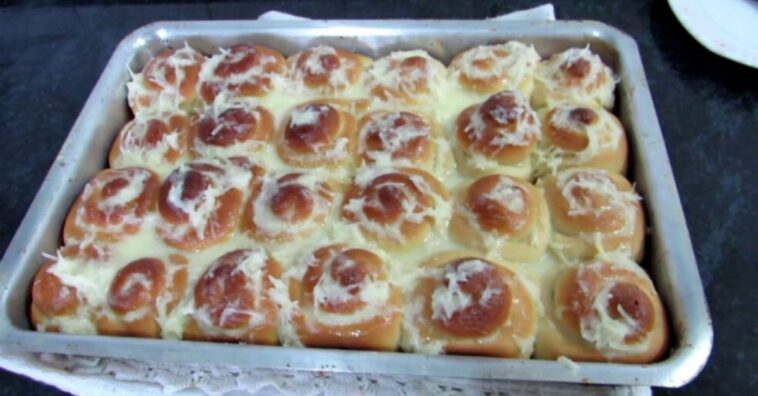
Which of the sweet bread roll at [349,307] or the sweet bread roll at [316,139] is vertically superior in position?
the sweet bread roll at [316,139]

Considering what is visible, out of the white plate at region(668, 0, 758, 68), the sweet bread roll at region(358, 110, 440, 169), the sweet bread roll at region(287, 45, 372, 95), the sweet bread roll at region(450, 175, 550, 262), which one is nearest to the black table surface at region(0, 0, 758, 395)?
the white plate at region(668, 0, 758, 68)

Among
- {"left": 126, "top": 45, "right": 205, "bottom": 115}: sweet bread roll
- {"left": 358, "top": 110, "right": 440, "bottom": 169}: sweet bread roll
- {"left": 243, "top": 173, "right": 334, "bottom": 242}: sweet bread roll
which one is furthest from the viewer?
{"left": 126, "top": 45, "right": 205, "bottom": 115}: sweet bread roll

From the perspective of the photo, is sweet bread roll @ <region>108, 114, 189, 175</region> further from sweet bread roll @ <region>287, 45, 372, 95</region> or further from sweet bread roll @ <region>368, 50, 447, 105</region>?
sweet bread roll @ <region>368, 50, 447, 105</region>

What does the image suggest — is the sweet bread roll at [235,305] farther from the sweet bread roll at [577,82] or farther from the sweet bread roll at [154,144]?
the sweet bread roll at [577,82]

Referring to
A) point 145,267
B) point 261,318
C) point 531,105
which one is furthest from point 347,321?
point 531,105

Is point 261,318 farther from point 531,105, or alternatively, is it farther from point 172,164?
point 531,105

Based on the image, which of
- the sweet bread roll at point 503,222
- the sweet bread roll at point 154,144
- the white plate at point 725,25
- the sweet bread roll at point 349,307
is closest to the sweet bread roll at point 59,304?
the sweet bread roll at point 154,144

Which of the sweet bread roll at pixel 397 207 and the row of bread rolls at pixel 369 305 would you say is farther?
the sweet bread roll at pixel 397 207
